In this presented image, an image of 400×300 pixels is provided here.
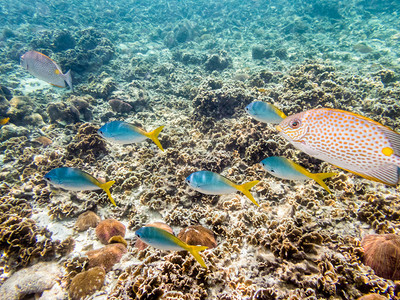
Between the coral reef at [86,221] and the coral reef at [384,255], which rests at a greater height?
the coral reef at [384,255]

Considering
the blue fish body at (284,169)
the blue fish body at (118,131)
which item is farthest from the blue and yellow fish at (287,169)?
the blue fish body at (118,131)

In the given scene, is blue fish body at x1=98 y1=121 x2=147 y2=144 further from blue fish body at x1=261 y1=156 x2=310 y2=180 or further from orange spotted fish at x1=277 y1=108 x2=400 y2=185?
orange spotted fish at x1=277 y1=108 x2=400 y2=185

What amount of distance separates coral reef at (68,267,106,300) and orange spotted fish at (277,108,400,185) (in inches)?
149

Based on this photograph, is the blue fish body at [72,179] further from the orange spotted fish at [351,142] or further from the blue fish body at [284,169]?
the orange spotted fish at [351,142]

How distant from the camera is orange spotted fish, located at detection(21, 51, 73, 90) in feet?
14.8

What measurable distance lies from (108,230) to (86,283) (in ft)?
3.67

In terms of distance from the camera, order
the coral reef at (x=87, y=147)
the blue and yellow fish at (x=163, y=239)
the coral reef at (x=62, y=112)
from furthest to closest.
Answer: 1. the coral reef at (x=62, y=112)
2. the coral reef at (x=87, y=147)
3. the blue and yellow fish at (x=163, y=239)

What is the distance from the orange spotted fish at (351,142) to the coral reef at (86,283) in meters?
3.78

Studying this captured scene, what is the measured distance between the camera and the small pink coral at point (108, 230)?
4.03 meters

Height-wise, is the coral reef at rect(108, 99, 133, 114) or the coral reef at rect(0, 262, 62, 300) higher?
the coral reef at rect(108, 99, 133, 114)

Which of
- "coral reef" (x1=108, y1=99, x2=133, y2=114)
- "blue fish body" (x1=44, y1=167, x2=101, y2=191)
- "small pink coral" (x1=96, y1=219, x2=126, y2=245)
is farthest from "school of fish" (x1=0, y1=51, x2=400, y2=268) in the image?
"coral reef" (x1=108, y1=99, x2=133, y2=114)

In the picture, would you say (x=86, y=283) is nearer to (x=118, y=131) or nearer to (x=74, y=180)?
(x=74, y=180)

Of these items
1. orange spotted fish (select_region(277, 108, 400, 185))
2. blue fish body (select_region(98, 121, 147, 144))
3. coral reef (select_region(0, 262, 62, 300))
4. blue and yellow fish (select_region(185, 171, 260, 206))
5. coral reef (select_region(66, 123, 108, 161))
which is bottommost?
coral reef (select_region(0, 262, 62, 300))

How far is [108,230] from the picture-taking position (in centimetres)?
406
